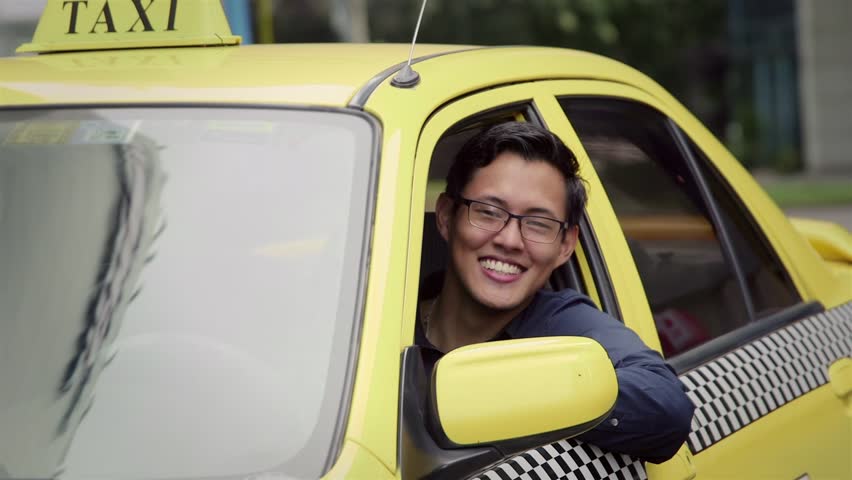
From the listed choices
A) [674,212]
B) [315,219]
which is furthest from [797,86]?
[315,219]

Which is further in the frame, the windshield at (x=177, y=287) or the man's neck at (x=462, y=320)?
the man's neck at (x=462, y=320)

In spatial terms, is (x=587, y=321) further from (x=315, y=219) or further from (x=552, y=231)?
(x=315, y=219)

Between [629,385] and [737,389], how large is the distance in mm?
634

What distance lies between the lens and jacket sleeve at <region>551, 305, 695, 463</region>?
2.52 m

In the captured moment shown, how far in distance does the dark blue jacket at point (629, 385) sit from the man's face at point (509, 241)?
0.24ft

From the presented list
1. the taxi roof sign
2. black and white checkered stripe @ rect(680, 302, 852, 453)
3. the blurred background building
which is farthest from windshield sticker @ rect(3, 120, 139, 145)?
the blurred background building

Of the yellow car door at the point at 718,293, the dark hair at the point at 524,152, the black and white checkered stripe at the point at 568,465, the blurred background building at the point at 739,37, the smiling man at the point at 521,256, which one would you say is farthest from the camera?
the blurred background building at the point at 739,37

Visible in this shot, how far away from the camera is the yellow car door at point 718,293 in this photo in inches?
117

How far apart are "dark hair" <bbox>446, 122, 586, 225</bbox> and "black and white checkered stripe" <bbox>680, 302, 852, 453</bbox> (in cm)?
49

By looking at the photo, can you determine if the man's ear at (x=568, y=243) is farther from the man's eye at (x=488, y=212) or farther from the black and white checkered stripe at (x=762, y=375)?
the black and white checkered stripe at (x=762, y=375)

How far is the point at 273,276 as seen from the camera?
2.25 m

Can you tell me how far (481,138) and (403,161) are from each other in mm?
485

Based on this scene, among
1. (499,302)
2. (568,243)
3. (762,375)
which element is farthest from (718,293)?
(499,302)

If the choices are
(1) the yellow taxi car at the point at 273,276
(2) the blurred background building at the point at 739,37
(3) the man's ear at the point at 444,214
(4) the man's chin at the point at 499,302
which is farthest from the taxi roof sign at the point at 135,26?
(2) the blurred background building at the point at 739,37
